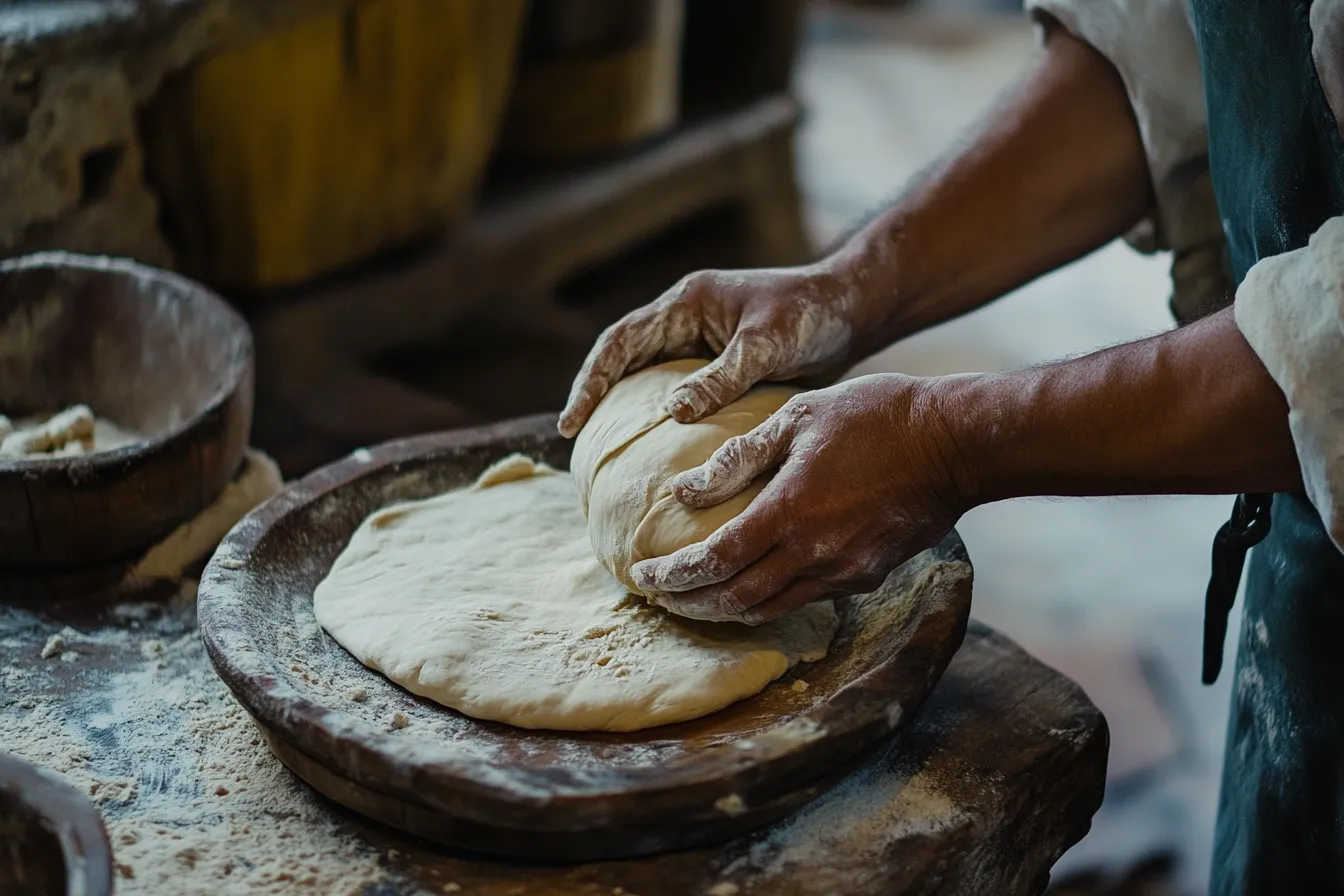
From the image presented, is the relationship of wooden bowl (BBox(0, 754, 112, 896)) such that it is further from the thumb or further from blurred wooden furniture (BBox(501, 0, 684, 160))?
blurred wooden furniture (BBox(501, 0, 684, 160))

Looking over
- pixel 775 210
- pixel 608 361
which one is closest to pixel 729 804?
pixel 608 361

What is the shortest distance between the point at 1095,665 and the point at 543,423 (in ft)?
6.23

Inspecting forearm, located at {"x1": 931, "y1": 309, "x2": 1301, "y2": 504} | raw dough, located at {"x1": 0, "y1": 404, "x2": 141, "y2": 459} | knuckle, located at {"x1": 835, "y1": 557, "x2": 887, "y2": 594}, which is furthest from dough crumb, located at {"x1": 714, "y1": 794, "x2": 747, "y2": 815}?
raw dough, located at {"x1": 0, "y1": 404, "x2": 141, "y2": 459}

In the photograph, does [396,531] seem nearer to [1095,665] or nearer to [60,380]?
[60,380]

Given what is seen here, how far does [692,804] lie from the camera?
110 centimetres

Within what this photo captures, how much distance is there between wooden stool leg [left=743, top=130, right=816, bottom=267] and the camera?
4.42m

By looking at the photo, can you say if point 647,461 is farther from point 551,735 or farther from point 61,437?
point 61,437

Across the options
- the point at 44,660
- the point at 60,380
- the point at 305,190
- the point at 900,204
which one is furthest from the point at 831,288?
the point at 305,190

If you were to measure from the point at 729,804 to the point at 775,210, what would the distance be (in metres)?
3.64

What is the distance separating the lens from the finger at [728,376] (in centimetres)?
143

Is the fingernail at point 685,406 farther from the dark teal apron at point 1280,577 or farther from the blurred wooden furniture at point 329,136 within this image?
the blurred wooden furniture at point 329,136

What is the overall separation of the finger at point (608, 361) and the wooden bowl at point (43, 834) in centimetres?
70

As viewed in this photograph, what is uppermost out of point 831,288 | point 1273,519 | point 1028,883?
point 831,288

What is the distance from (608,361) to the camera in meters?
1.54
